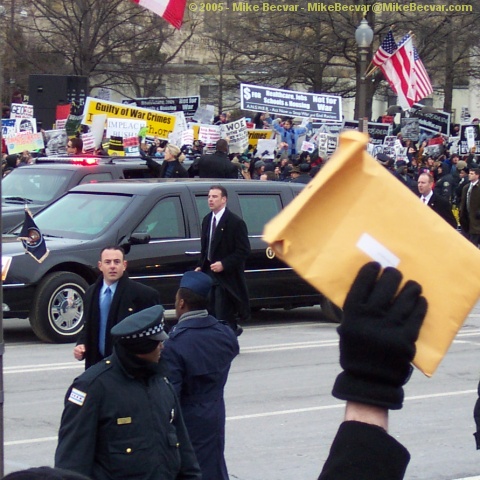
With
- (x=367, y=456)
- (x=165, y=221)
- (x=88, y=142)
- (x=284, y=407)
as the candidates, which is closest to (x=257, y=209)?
(x=165, y=221)

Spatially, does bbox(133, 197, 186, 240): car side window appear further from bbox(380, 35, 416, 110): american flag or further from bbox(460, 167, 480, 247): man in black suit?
bbox(380, 35, 416, 110): american flag

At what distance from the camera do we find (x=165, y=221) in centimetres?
1315

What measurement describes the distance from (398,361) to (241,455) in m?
6.04

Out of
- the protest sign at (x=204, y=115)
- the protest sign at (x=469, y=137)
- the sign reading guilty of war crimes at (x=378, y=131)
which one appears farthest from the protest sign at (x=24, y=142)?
the protest sign at (x=469, y=137)

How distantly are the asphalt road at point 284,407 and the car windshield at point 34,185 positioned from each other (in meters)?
2.95

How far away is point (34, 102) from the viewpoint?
28031 millimetres

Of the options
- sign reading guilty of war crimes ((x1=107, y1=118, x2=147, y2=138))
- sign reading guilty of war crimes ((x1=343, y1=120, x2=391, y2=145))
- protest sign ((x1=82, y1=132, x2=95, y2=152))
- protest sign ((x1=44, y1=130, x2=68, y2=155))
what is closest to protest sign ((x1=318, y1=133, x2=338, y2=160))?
sign reading guilty of war crimes ((x1=343, y1=120, x2=391, y2=145))

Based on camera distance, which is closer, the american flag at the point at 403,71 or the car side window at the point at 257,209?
the car side window at the point at 257,209

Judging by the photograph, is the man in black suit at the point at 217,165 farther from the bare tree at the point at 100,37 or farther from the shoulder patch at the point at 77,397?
the bare tree at the point at 100,37

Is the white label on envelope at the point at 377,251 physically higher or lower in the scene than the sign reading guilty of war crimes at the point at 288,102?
higher

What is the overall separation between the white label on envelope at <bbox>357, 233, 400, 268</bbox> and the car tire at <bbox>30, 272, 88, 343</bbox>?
10541mm

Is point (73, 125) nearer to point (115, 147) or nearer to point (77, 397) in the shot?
point (115, 147)

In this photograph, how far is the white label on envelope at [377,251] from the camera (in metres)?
1.78

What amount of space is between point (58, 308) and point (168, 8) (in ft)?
12.4
